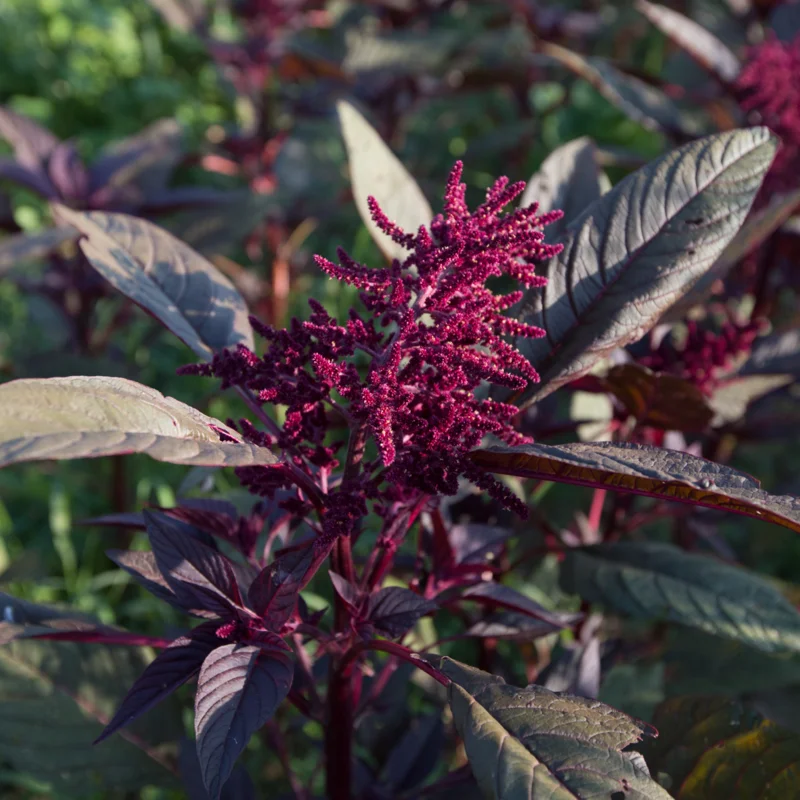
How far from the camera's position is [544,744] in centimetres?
79

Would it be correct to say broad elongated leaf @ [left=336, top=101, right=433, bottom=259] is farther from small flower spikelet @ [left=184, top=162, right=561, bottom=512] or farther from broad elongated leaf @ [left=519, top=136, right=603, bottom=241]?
small flower spikelet @ [left=184, top=162, right=561, bottom=512]

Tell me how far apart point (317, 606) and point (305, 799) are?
269 millimetres

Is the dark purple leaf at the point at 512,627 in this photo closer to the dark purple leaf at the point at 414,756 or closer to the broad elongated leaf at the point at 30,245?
the dark purple leaf at the point at 414,756

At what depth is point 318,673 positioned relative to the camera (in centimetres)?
126

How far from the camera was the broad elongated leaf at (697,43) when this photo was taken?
1.84 meters

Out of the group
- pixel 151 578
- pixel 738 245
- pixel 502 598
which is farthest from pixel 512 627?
pixel 738 245

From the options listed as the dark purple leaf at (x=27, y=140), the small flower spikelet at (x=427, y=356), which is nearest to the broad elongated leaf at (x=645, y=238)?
the small flower spikelet at (x=427, y=356)

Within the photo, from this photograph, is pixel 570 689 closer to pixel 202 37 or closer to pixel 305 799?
pixel 305 799

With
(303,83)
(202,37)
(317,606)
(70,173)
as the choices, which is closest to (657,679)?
(317,606)

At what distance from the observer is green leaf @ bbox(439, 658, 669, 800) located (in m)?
0.75

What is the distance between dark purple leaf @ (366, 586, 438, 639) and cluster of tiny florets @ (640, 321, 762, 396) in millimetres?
636

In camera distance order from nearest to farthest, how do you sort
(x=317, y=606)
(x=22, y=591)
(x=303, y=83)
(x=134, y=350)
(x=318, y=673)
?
1. (x=318, y=673)
2. (x=317, y=606)
3. (x=22, y=591)
4. (x=134, y=350)
5. (x=303, y=83)

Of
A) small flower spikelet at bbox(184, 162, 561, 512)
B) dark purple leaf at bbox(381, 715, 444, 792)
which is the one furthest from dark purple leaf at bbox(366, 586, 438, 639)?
dark purple leaf at bbox(381, 715, 444, 792)

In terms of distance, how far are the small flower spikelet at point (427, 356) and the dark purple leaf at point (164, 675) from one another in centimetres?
18
